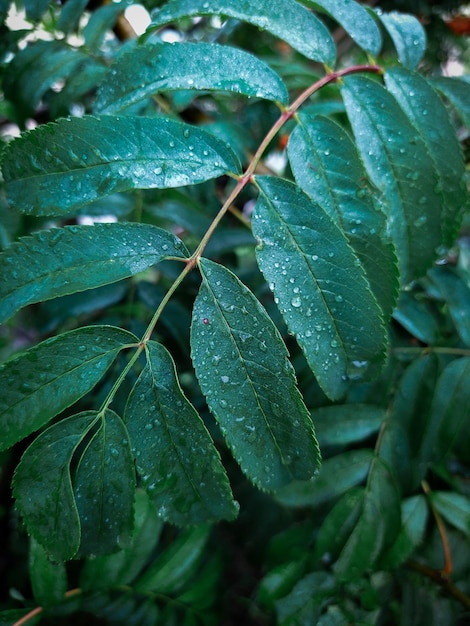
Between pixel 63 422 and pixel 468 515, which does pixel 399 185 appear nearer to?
pixel 63 422

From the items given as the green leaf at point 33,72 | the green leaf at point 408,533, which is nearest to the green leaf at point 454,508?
the green leaf at point 408,533

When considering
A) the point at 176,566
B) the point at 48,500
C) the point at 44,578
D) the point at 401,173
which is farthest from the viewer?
the point at 176,566

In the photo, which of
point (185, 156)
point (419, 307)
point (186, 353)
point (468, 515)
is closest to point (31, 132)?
point (185, 156)

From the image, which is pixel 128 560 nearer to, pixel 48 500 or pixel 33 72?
pixel 48 500

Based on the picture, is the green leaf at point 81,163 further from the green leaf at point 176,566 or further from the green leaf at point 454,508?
the green leaf at point 454,508

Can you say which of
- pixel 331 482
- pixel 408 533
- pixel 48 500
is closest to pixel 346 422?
pixel 331 482

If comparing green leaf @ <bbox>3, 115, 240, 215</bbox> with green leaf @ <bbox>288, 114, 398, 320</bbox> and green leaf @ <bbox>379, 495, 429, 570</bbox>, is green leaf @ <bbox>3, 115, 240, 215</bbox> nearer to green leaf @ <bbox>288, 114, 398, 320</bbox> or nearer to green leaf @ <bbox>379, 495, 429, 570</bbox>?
green leaf @ <bbox>288, 114, 398, 320</bbox>

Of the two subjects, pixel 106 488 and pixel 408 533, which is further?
pixel 408 533
